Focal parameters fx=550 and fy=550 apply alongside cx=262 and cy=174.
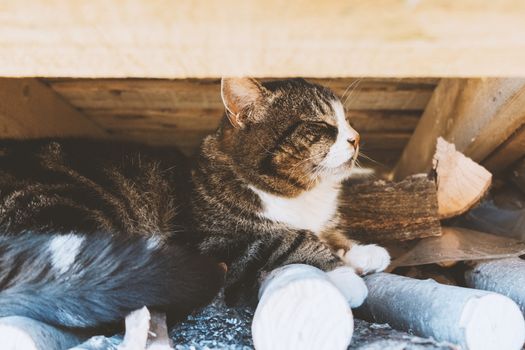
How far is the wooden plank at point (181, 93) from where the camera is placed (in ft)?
7.64

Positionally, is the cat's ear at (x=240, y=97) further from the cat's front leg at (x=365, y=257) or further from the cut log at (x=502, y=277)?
the cut log at (x=502, y=277)

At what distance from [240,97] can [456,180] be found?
0.85 m

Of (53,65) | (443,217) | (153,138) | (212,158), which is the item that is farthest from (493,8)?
(153,138)

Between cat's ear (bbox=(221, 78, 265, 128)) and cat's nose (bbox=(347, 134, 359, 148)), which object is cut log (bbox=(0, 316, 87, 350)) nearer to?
cat's ear (bbox=(221, 78, 265, 128))

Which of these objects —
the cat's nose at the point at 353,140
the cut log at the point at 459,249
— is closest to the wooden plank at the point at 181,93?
the cat's nose at the point at 353,140

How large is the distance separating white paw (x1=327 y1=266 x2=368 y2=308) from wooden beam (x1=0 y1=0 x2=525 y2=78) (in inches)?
25.5

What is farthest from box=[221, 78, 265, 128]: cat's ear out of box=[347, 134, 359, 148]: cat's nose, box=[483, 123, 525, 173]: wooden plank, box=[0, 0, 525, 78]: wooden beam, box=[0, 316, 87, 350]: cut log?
box=[483, 123, 525, 173]: wooden plank

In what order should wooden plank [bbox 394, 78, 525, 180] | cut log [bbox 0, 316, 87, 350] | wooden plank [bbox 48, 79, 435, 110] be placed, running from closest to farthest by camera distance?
cut log [bbox 0, 316, 87, 350], wooden plank [bbox 394, 78, 525, 180], wooden plank [bbox 48, 79, 435, 110]

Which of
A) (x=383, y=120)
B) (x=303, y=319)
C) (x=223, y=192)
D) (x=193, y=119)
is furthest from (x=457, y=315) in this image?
(x=193, y=119)

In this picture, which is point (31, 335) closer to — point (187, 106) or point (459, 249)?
point (459, 249)

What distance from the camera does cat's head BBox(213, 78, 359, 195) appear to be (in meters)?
1.77

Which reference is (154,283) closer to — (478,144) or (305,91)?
(305,91)

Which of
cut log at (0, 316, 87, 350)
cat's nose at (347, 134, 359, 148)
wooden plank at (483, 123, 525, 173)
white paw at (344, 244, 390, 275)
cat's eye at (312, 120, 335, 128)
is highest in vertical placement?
cat's eye at (312, 120, 335, 128)

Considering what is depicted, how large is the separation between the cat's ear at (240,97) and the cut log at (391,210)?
1.80ft
